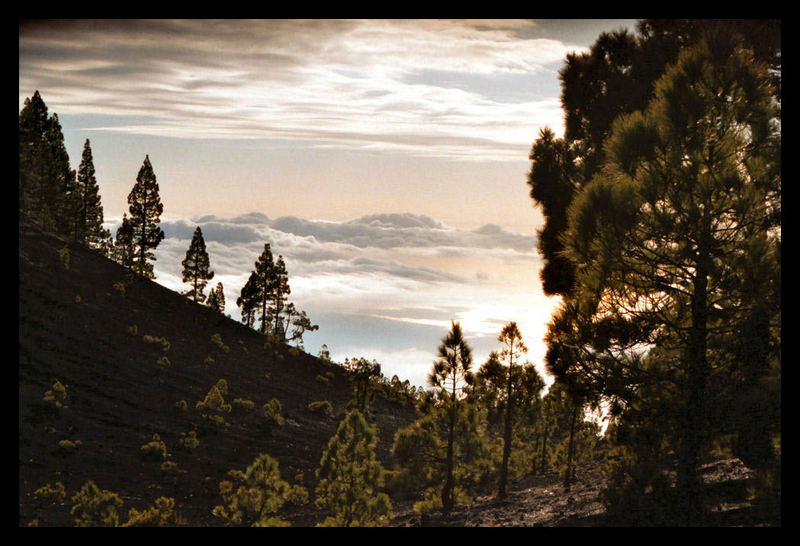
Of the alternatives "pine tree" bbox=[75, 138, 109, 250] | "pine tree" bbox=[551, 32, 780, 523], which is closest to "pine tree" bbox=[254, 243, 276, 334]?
"pine tree" bbox=[75, 138, 109, 250]

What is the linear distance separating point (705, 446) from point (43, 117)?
6827 cm

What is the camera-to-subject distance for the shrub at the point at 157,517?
22109mm

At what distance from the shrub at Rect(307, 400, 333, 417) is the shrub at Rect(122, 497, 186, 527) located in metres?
23.8

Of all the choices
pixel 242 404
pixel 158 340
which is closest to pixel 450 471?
pixel 242 404

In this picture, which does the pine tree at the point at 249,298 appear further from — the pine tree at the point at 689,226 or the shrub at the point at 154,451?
the pine tree at the point at 689,226

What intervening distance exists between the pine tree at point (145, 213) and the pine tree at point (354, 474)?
4677 centimetres

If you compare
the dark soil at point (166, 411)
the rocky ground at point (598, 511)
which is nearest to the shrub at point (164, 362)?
the dark soil at point (166, 411)

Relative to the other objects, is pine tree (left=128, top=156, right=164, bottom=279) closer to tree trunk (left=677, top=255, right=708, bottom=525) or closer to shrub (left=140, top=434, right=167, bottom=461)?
shrub (left=140, top=434, right=167, bottom=461)

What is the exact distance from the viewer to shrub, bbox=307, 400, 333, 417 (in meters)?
52.5

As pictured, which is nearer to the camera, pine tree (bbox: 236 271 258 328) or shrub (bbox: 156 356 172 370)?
shrub (bbox: 156 356 172 370)

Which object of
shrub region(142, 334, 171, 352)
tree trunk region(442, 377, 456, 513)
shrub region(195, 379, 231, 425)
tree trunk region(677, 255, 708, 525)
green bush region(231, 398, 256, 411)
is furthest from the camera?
shrub region(142, 334, 171, 352)
